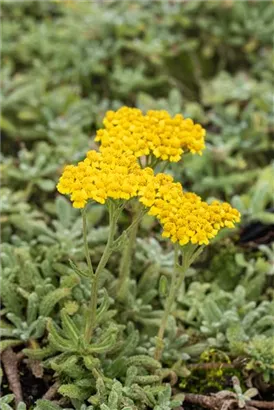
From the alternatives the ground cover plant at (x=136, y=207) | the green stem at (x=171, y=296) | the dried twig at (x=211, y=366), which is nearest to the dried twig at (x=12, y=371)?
the ground cover plant at (x=136, y=207)

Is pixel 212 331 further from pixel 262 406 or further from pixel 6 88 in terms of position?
pixel 6 88

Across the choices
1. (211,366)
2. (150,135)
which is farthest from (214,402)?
(150,135)

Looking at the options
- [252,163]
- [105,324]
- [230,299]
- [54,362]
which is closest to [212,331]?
[230,299]

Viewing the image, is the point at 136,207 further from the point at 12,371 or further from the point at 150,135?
the point at 12,371

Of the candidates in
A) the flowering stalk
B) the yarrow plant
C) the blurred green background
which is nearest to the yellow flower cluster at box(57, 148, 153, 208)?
the yarrow plant

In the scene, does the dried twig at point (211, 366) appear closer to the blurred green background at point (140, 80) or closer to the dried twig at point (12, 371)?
the dried twig at point (12, 371)

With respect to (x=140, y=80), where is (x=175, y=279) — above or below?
below

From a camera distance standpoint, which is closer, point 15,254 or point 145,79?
point 15,254
